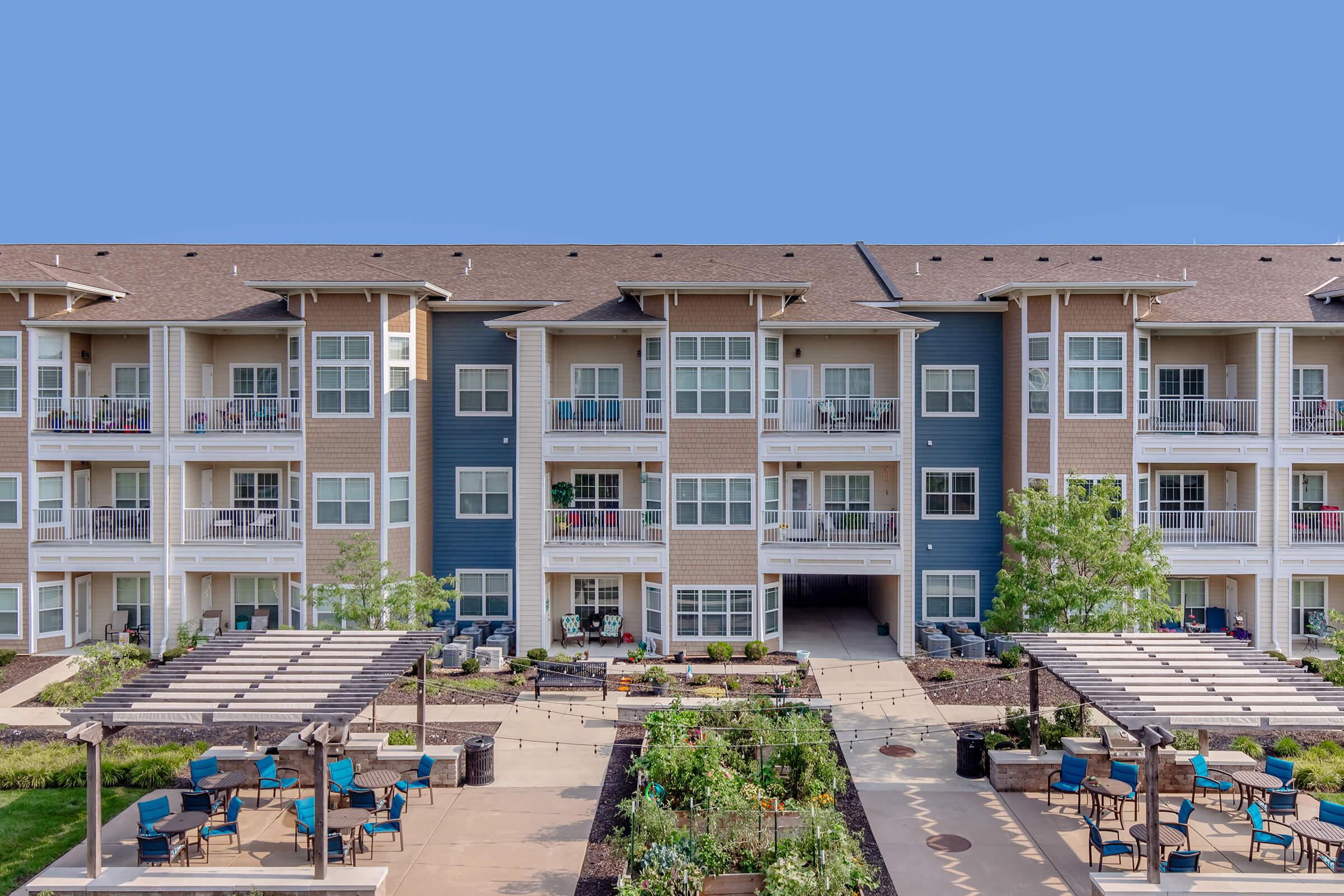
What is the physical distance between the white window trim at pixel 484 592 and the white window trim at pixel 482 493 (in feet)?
4.92

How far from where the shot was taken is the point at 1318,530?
84.9ft

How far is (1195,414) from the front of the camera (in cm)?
2625

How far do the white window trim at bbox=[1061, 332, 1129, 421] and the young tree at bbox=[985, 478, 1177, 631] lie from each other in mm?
5295

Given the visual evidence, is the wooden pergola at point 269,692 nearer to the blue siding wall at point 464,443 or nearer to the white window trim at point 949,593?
the blue siding wall at point 464,443

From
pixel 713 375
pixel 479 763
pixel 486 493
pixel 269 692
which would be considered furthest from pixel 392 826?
pixel 713 375

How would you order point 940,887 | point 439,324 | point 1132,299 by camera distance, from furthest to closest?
point 439,324
point 1132,299
point 940,887

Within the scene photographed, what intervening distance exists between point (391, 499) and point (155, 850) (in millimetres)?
13235

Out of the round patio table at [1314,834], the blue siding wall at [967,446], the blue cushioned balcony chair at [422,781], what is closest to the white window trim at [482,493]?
the blue siding wall at [967,446]

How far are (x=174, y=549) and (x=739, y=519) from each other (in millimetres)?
15256

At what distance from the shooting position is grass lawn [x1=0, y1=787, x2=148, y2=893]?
44.7 ft

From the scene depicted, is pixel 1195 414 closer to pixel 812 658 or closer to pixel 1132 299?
pixel 1132 299

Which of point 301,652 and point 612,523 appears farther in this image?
point 612,523

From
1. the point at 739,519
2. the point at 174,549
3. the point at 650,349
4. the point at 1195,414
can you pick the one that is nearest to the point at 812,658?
the point at 739,519

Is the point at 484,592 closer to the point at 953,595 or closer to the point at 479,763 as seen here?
the point at 479,763
